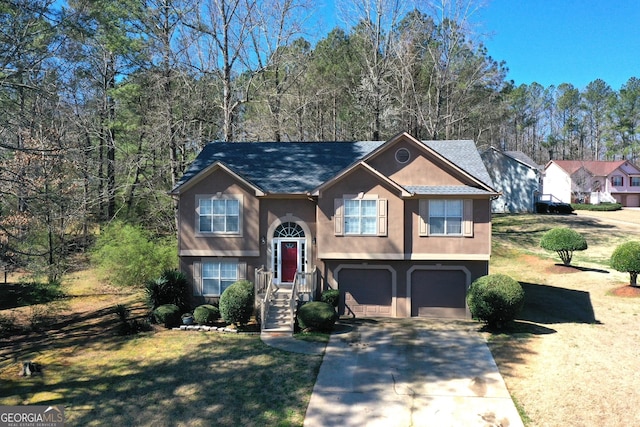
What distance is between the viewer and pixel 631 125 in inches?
2549

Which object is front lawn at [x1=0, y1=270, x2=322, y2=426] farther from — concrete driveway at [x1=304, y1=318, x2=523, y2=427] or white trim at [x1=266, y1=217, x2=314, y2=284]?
A: white trim at [x1=266, y1=217, x2=314, y2=284]

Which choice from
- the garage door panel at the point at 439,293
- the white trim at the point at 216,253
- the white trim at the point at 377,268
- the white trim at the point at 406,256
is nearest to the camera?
the white trim at the point at 406,256

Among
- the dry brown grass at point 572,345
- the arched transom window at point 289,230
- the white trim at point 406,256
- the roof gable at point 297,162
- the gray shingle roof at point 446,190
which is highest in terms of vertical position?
the roof gable at point 297,162

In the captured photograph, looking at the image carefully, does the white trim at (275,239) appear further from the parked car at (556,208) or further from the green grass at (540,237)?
the parked car at (556,208)

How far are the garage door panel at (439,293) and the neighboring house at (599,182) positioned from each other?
150ft

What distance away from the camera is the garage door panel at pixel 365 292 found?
55.4 ft

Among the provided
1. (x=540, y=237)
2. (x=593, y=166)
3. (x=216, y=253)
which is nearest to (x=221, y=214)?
(x=216, y=253)

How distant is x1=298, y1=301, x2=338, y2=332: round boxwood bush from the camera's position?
48.6ft

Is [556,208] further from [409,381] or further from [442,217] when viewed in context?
[409,381]

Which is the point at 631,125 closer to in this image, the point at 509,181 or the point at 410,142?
the point at 509,181

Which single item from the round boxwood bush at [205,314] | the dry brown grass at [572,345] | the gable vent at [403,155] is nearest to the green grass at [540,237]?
the dry brown grass at [572,345]

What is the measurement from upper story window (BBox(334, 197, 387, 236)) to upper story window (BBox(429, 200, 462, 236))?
1.95 meters

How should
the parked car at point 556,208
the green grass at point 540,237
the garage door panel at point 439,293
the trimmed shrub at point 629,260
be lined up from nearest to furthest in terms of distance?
the garage door panel at point 439,293
the trimmed shrub at point 629,260
the green grass at point 540,237
the parked car at point 556,208

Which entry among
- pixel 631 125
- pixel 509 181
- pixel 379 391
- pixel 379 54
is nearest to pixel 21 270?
pixel 379 391
